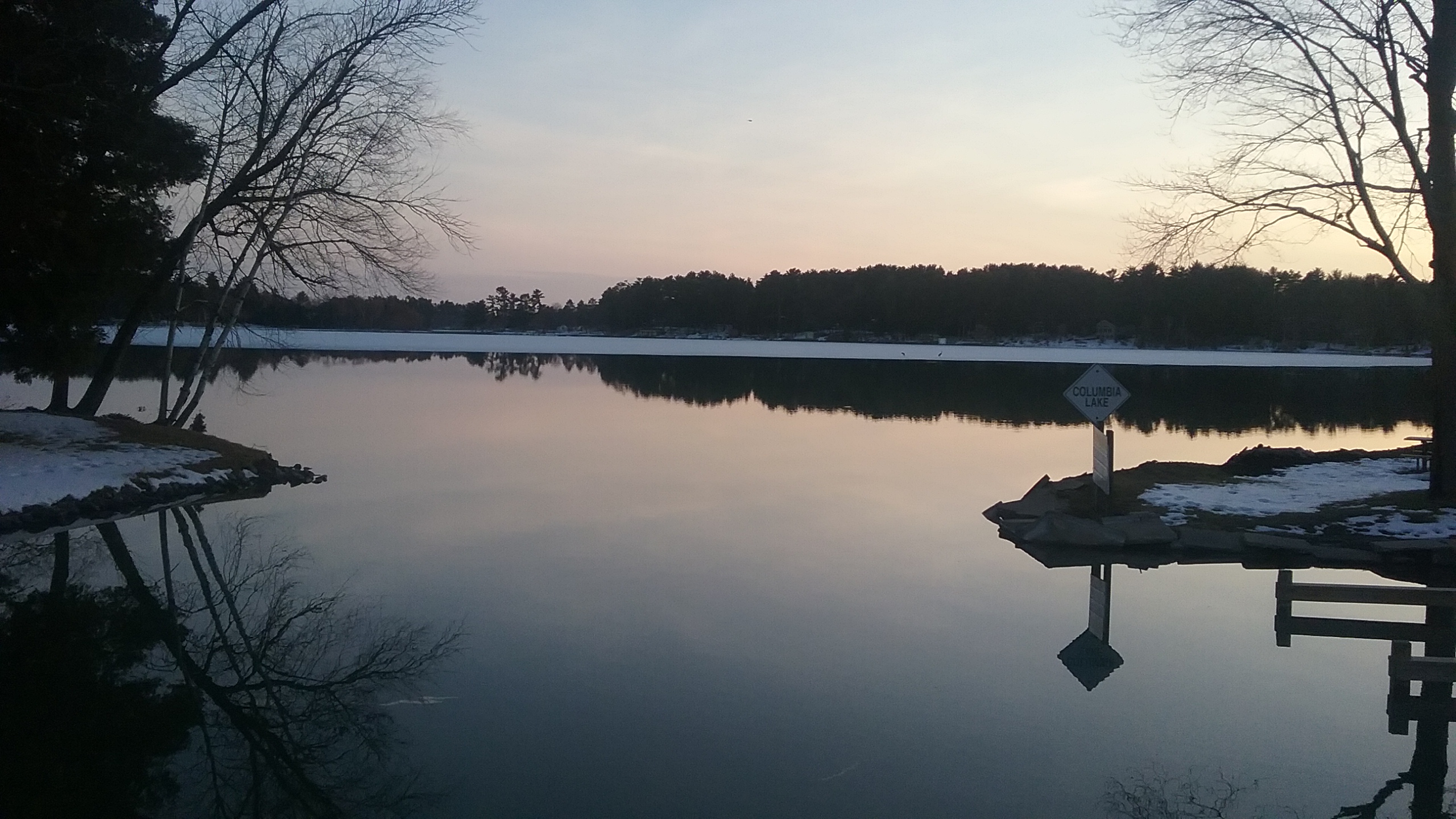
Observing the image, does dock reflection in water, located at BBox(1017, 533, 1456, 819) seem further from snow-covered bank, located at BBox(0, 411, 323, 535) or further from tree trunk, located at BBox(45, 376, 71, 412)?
tree trunk, located at BBox(45, 376, 71, 412)

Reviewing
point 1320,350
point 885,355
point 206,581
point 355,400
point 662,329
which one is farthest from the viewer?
point 662,329

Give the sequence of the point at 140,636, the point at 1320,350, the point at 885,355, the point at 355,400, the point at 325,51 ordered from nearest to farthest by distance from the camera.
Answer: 1. the point at 140,636
2. the point at 325,51
3. the point at 355,400
4. the point at 885,355
5. the point at 1320,350

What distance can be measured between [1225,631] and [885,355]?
2974 inches

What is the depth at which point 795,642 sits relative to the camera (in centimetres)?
824

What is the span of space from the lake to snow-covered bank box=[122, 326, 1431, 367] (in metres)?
53.3

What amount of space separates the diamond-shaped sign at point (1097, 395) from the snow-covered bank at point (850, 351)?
5724cm

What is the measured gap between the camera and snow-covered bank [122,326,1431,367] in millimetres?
77125

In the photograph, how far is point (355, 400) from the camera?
3231 cm

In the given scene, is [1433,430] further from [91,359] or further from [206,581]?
[91,359]

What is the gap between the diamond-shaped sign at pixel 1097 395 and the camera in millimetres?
14211

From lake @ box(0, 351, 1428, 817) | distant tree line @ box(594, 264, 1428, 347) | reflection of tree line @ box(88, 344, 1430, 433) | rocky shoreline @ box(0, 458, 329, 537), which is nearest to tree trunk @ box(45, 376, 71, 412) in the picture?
lake @ box(0, 351, 1428, 817)

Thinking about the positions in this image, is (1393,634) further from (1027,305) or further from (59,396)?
(1027,305)

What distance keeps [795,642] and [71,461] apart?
1090 cm

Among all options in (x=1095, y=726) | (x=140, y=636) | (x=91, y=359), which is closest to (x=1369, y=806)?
(x=1095, y=726)
